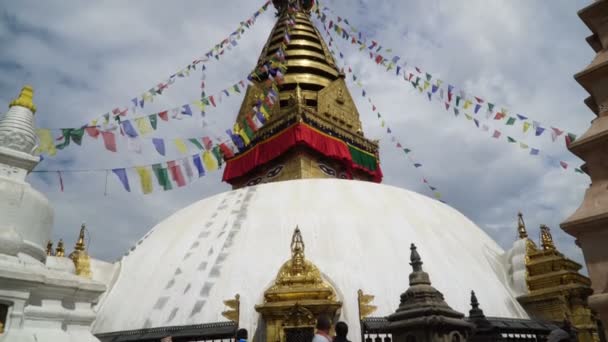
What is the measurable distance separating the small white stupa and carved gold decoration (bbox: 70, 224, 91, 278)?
5516 mm

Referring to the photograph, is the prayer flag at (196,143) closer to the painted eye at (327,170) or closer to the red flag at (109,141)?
the red flag at (109,141)

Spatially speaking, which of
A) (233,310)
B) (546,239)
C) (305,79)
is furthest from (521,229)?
(305,79)

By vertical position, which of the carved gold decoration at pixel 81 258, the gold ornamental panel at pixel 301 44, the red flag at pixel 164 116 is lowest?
the carved gold decoration at pixel 81 258

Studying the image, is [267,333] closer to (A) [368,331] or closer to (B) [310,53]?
(A) [368,331]

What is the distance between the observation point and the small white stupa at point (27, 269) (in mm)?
4102

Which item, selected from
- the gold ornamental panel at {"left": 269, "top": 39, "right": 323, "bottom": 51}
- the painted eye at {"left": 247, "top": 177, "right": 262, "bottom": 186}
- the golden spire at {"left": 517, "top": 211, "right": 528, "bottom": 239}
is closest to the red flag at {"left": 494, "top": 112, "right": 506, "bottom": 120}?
the golden spire at {"left": 517, "top": 211, "right": 528, "bottom": 239}

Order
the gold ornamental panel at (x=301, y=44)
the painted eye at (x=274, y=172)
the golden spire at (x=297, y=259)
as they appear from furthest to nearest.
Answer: the gold ornamental panel at (x=301, y=44) < the painted eye at (x=274, y=172) < the golden spire at (x=297, y=259)

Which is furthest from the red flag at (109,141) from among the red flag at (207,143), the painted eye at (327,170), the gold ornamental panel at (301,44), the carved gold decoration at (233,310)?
the gold ornamental panel at (301,44)

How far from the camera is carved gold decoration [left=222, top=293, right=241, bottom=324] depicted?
7.74 m

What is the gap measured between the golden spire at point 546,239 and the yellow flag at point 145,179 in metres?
9.10

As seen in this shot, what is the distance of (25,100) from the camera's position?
5355mm

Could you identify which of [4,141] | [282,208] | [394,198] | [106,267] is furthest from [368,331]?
[106,267]

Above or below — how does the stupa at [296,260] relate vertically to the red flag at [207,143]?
below

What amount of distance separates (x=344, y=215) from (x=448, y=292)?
9.36 ft
